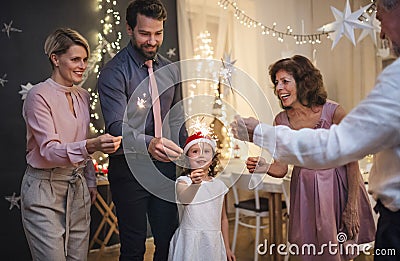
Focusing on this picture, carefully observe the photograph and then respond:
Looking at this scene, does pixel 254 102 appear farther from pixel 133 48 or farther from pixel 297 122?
pixel 133 48

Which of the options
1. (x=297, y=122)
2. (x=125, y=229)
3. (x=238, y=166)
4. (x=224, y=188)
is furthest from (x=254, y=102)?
(x=238, y=166)

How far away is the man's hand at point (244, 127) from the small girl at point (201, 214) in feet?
1.64

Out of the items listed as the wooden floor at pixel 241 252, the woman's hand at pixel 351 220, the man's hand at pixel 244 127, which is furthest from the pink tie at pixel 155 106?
the wooden floor at pixel 241 252

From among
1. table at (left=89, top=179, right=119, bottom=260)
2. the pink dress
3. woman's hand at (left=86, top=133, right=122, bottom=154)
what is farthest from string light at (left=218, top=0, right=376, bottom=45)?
woman's hand at (left=86, top=133, right=122, bottom=154)

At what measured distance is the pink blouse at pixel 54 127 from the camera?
1.73 meters

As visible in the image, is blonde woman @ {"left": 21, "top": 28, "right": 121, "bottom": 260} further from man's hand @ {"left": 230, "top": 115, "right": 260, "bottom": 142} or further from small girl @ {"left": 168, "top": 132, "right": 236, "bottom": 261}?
man's hand @ {"left": 230, "top": 115, "right": 260, "bottom": 142}

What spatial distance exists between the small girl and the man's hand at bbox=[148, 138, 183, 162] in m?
0.21

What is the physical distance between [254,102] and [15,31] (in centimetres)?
212

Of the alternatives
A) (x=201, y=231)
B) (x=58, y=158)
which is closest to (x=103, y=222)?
(x=201, y=231)

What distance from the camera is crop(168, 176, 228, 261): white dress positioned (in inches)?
74.7

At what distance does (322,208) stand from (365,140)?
0.88 meters

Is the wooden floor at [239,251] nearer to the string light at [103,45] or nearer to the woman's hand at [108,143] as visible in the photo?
the string light at [103,45]

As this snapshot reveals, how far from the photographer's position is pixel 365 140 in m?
1.03

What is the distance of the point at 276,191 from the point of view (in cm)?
300
